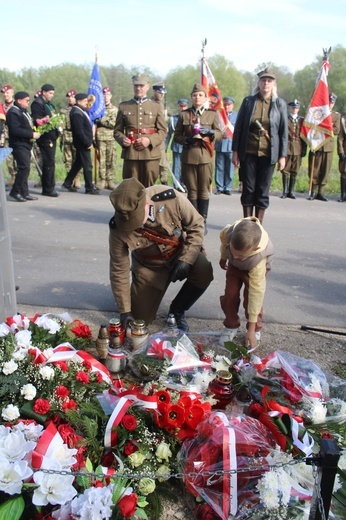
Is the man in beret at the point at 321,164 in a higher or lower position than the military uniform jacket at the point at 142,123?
lower

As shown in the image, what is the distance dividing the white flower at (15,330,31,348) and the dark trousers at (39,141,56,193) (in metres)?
7.71

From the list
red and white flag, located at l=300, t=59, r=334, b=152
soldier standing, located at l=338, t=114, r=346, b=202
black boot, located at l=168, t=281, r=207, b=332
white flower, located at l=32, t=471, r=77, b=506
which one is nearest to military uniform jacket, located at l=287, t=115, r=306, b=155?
red and white flag, located at l=300, t=59, r=334, b=152

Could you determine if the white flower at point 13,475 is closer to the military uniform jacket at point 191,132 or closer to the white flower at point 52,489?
the white flower at point 52,489

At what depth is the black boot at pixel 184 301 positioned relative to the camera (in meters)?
4.25

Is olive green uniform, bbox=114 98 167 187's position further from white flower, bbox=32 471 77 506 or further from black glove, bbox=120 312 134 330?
white flower, bbox=32 471 77 506

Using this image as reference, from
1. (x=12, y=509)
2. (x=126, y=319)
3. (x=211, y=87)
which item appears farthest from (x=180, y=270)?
(x=211, y=87)

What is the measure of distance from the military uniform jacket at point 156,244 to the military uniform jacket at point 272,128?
10.1 feet

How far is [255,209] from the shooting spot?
7.11 m

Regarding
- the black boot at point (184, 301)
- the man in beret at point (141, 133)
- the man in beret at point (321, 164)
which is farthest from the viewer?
the man in beret at point (321, 164)

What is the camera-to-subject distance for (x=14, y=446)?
7.58 ft

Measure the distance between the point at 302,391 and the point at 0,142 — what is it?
9276 mm

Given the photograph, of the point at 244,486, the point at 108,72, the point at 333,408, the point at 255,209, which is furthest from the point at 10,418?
the point at 108,72

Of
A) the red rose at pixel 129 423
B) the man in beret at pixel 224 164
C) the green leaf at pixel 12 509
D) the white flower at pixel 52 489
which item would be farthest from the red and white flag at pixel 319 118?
the green leaf at pixel 12 509

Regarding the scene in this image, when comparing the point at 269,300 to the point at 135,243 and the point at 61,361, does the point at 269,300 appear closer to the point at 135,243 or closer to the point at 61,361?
the point at 135,243
